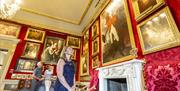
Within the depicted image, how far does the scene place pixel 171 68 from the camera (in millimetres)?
2043

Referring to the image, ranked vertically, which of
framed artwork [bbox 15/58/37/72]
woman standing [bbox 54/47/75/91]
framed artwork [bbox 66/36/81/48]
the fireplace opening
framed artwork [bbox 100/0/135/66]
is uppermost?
framed artwork [bbox 66/36/81/48]

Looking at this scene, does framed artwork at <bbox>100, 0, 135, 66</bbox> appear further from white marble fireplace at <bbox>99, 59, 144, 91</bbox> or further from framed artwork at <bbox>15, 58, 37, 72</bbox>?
framed artwork at <bbox>15, 58, 37, 72</bbox>

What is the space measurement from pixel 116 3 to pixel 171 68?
9.29ft

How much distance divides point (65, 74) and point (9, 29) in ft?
20.5

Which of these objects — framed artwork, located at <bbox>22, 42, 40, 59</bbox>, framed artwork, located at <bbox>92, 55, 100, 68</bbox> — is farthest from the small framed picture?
framed artwork, located at <bbox>22, 42, 40, 59</bbox>

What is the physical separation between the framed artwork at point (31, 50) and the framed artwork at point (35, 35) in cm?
29

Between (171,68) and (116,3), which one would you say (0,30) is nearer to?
(116,3)

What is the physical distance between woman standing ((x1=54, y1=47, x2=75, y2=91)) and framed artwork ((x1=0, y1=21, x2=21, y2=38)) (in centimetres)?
586

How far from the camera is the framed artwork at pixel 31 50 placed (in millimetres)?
6633

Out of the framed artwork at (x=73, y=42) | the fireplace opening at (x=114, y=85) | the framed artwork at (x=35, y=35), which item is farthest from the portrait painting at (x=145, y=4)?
the framed artwork at (x=35, y=35)

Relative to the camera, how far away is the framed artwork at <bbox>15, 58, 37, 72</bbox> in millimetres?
6242

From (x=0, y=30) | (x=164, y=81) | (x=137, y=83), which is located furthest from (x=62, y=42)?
(x=164, y=81)

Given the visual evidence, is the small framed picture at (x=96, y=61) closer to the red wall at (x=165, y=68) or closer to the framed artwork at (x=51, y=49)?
the red wall at (x=165, y=68)

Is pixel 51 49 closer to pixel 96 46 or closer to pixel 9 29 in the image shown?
pixel 9 29
